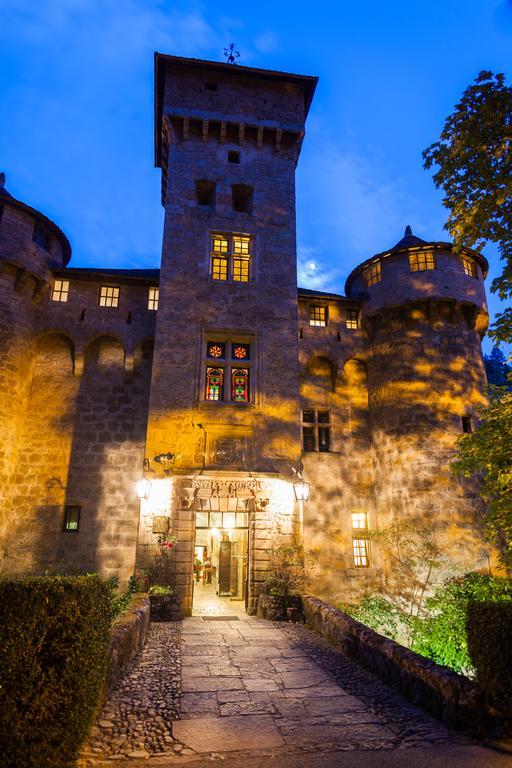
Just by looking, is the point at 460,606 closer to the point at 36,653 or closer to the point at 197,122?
the point at 36,653

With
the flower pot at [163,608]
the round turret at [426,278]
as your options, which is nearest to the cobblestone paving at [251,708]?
the flower pot at [163,608]

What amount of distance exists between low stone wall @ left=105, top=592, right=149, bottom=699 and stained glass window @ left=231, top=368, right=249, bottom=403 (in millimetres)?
6446

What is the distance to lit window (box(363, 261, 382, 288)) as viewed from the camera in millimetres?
18484

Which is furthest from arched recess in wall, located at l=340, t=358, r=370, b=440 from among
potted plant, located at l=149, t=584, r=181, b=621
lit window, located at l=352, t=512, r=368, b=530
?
potted plant, located at l=149, t=584, r=181, b=621

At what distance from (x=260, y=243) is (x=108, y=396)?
25.0ft

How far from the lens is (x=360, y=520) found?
1702 centimetres

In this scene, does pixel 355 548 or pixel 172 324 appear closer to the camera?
pixel 172 324

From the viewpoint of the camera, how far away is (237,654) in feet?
27.2

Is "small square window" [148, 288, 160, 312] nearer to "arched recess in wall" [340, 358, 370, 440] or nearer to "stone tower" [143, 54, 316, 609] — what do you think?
"stone tower" [143, 54, 316, 609]

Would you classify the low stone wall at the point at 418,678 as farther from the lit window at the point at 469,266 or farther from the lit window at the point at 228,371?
the lit window at the point at 469,266

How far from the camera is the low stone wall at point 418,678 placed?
492 cm

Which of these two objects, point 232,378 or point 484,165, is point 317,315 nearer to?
point 232,378

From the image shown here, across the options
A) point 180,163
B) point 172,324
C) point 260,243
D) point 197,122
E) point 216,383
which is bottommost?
point 216,383

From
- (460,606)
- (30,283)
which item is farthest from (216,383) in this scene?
(460,606)
